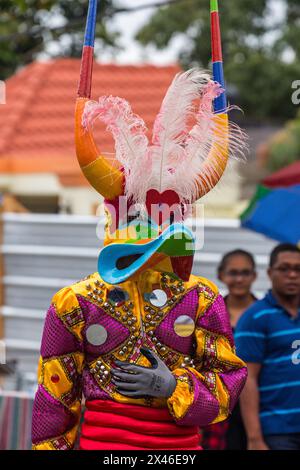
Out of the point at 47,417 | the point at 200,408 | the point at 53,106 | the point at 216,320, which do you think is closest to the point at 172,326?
the point at 216,320

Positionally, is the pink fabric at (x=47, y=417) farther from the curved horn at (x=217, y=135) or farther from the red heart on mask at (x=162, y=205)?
the curved horn at (x=217, y=135)

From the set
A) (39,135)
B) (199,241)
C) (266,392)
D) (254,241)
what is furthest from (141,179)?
(39,135)

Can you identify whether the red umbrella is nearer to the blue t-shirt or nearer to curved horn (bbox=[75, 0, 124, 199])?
the blue t-shirt

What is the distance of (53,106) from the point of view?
11.0 meters

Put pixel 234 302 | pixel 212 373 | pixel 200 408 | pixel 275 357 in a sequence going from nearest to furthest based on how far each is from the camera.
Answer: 1. pixel 200 408
2. pixel 212 373
3. pixel 275 357
4. pixel 234 302

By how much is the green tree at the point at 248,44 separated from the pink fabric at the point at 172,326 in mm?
18831

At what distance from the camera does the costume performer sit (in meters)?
3.07

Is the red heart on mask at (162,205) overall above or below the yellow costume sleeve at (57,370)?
above

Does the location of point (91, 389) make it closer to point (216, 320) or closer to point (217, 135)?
point (216, 320)

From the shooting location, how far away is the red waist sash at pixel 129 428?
308cm

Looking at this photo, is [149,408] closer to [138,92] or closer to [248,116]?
[138,92]

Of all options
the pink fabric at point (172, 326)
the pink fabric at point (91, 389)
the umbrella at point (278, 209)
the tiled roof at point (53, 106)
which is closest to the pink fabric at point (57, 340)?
the pink fabric at point (91, 389)

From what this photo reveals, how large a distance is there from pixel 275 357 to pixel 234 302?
30.9 inches

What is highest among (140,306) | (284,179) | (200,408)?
(284,179)
